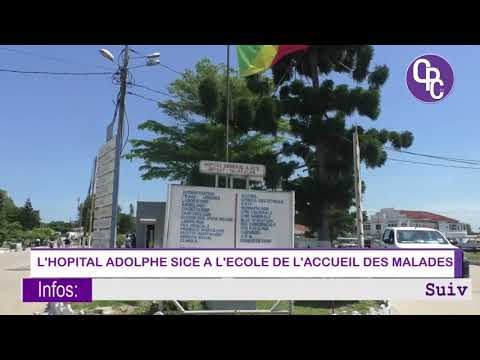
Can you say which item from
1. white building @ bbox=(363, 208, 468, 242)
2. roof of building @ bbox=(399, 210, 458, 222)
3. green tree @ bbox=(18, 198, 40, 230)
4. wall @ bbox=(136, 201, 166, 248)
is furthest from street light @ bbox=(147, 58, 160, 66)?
green tree @ bbox=(18, 198, 40, 230)

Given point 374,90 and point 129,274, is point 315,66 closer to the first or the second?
point 374,90

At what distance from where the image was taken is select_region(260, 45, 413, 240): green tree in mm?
17969

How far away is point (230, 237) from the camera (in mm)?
8086

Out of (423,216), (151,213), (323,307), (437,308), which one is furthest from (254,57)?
(423,216)

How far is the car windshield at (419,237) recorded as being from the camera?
12438 millimetres

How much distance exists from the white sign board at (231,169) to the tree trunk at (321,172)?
9.98m

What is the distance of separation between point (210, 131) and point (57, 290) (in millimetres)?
15794

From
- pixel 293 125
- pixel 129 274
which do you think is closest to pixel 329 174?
pixel 293 125

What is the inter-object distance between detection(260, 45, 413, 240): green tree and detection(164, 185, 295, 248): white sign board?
9.81m

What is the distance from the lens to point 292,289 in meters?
6.55

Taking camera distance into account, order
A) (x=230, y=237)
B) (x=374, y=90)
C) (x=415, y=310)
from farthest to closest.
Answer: (x=374, y=90), (x=415, y=310), (x=230, y=237)

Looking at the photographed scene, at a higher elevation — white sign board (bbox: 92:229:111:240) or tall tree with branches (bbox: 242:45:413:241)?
tall tree with branches (bbox: 242:45:413:241)

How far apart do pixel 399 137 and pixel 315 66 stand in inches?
185

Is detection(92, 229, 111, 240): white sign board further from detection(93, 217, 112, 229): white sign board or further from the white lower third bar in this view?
the white lower third bar
